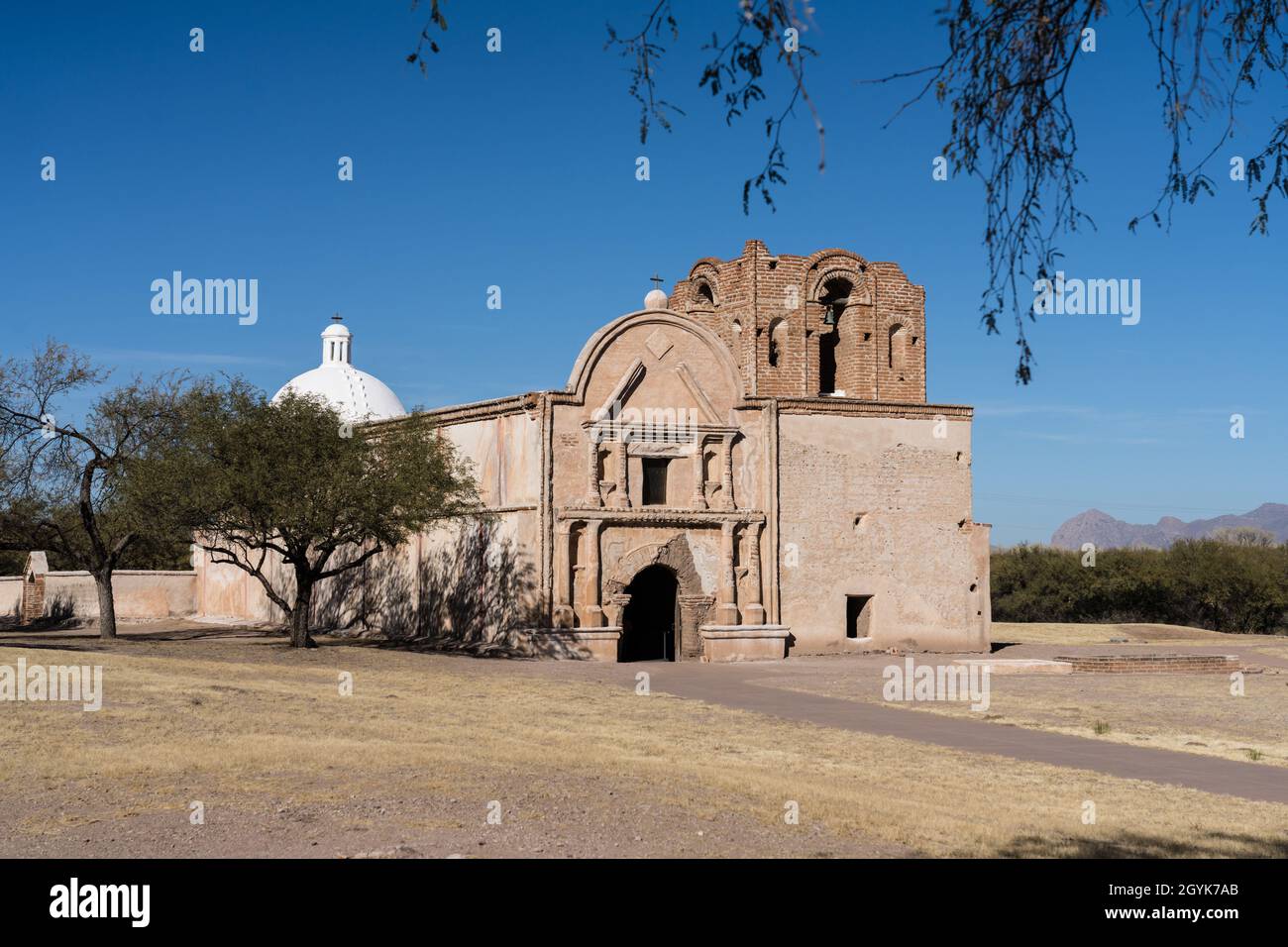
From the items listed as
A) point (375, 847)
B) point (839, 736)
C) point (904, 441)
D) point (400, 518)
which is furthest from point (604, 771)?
point (904, 441)

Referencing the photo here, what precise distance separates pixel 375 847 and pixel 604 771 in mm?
4023

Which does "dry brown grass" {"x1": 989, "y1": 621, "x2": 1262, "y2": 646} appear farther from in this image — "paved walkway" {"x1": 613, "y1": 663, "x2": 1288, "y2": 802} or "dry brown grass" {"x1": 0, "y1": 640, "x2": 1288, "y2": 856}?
"dry brown grass" {"x1": 0, "y1": 640, "x2": 1288, "y2": 856}

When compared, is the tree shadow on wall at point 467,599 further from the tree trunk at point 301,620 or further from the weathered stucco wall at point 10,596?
the weathered stucco wall at point 10,596

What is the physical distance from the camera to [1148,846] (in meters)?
9.63

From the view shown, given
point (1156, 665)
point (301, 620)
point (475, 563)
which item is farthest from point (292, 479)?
point (1156, 665)

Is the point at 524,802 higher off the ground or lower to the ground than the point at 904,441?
lower

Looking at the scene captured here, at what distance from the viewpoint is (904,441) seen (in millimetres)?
33750

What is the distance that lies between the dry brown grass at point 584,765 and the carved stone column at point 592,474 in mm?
9842

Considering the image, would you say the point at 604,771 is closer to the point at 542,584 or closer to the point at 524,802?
the point at 524,802

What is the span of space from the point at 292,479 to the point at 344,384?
23913 millimetres

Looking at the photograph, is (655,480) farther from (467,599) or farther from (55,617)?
(55,617)

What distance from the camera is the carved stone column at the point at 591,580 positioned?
97.5ft

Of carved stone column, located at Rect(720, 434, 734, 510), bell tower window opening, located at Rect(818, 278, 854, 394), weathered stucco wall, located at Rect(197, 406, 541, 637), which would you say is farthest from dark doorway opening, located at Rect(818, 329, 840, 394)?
weathered stucco wall, located at Rect(197, 406, 541, 637)

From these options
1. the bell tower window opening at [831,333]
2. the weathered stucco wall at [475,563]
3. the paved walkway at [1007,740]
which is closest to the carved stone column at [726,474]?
the weathered stucco wall at [475,563]
